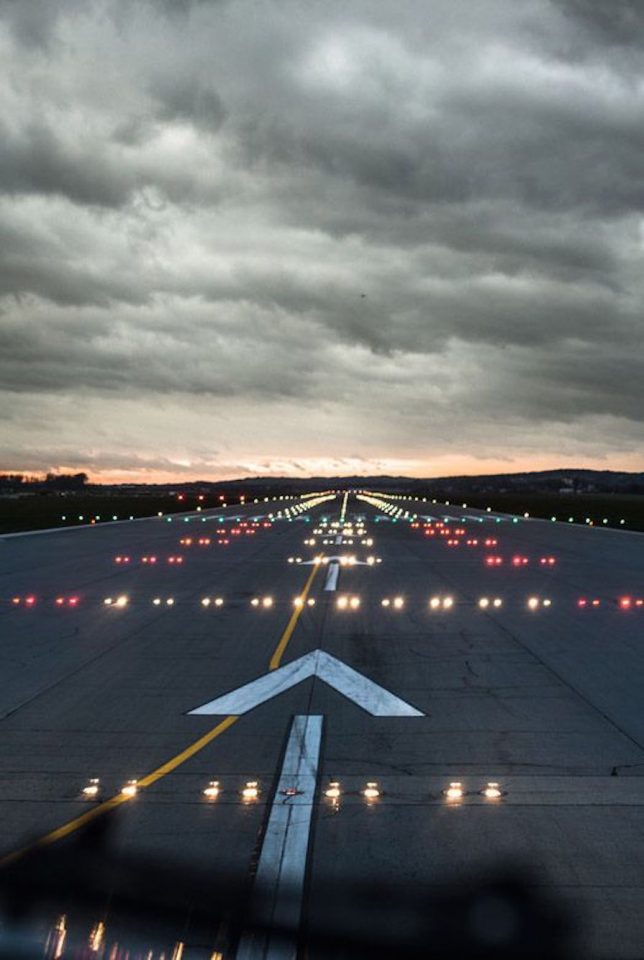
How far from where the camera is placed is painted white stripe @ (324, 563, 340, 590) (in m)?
20.7

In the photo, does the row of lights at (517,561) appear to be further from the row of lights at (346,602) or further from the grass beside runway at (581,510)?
the grass beside runway at (581,510)

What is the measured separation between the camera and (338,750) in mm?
8000

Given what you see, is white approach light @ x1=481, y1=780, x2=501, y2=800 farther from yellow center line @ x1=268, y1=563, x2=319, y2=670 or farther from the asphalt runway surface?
yellow center line @ x1=268, y1=563, x2=319, y2=670

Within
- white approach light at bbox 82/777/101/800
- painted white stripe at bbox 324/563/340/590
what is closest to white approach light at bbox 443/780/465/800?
white approach light at bbox 82/777/101/800

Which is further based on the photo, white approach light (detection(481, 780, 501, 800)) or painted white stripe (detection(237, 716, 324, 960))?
white approach light (detection(481, 780, 501, 800))

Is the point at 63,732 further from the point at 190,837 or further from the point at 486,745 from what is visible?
the point at 486,745

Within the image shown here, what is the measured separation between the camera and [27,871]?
554 cm

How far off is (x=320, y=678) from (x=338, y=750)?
9.53 ft

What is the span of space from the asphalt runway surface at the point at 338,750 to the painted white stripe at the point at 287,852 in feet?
0.06

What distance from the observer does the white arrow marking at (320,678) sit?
9398 millimetres

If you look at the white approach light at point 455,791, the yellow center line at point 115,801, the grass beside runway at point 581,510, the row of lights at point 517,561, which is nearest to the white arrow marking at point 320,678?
the yellow center line at point 115,801

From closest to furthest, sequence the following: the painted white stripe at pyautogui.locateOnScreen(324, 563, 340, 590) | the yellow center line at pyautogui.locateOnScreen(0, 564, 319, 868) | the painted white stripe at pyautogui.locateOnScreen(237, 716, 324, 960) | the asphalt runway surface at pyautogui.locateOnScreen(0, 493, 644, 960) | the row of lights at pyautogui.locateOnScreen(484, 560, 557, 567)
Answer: the painted white stripe at pyautogui.locateOnScreen(237, 716, 324, 960), the asphalt runway surface at pyautogui.locateOnScreen(0, 493, 644, 960), the yellow center line at pyautogui.locateOnScreen(0, 564, 319, 868), the painted white stripe at pyautogui.locateOnScreen(324, 563, 340, 590), the row of lights at pyautogui.locateOnScreen(484, 560, 557, 567)

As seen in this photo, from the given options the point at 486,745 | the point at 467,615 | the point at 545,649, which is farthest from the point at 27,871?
the point at 467,615

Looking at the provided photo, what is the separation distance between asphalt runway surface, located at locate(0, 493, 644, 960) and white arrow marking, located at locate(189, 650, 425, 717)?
5 cm
